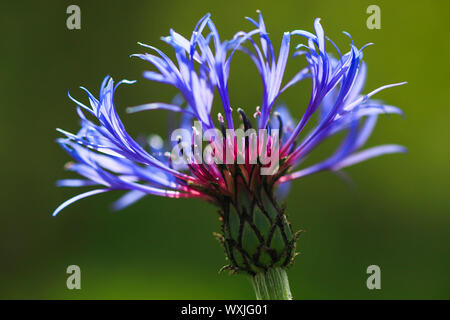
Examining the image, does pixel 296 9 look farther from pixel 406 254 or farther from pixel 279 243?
pixel 279 243

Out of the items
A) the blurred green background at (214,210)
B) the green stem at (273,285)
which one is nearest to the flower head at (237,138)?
the green stem at (273,285)

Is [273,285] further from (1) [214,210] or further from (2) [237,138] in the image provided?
(1) [214,210]

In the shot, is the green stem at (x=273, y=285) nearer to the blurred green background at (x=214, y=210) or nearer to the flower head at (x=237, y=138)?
the flower head at (x=237, y=138)

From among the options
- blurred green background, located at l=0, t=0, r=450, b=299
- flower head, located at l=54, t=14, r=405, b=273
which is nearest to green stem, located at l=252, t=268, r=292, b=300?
flower head, located at l=54, t=14, r=405, b=273

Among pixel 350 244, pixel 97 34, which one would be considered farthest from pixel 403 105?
pixel 97 34

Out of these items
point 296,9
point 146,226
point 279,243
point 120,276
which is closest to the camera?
point 279,243

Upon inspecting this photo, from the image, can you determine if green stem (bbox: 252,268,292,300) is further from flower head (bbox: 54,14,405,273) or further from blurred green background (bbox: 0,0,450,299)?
blurred green background (bbox: 0,0,450,299)

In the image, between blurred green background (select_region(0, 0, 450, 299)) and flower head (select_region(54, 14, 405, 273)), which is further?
blurred green background (select_region(0, 0, 450, 299))

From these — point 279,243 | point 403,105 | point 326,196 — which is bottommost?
point 279,243
